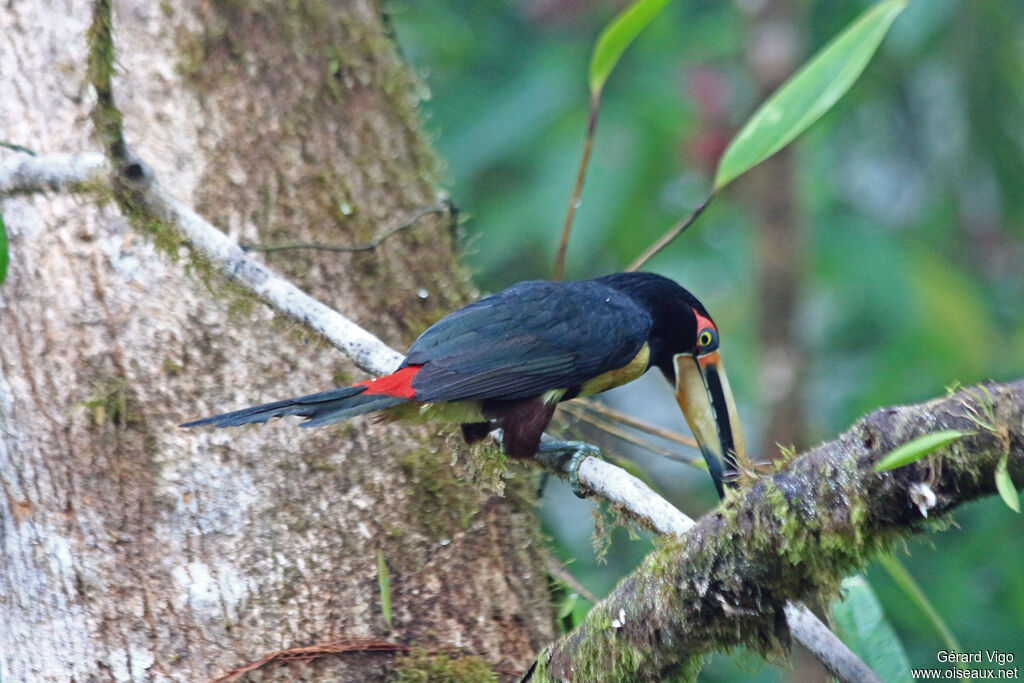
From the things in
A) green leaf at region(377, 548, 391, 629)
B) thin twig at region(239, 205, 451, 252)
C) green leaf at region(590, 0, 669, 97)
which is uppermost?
green leaf at region(590, 0, 669, 97)

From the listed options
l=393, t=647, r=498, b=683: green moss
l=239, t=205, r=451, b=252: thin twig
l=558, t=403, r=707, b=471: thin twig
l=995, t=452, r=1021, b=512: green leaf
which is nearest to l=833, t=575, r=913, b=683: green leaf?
l=558, t=403, r=707, b=471: thin twig

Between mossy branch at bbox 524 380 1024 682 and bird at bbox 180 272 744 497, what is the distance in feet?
1.98

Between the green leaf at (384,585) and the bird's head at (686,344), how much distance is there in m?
1.09

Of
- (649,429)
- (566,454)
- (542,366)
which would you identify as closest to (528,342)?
(542,366)

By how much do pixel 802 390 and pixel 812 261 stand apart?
0.74 metres

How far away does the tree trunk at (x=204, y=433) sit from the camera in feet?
6.86

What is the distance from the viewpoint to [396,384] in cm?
222

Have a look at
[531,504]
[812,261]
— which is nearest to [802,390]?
[812,261]

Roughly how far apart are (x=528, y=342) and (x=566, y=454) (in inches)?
12.7

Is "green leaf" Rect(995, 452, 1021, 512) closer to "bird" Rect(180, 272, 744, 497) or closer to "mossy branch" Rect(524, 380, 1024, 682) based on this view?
"mossy branch" Rect(524, 380, 1024, 682)

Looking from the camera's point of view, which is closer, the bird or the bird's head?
the bird

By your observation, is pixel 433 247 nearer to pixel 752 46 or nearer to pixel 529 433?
pixel 529 433

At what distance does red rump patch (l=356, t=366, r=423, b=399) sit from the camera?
218cm

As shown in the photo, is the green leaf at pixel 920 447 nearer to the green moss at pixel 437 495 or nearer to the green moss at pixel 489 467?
the green moss at pixel 489 467
